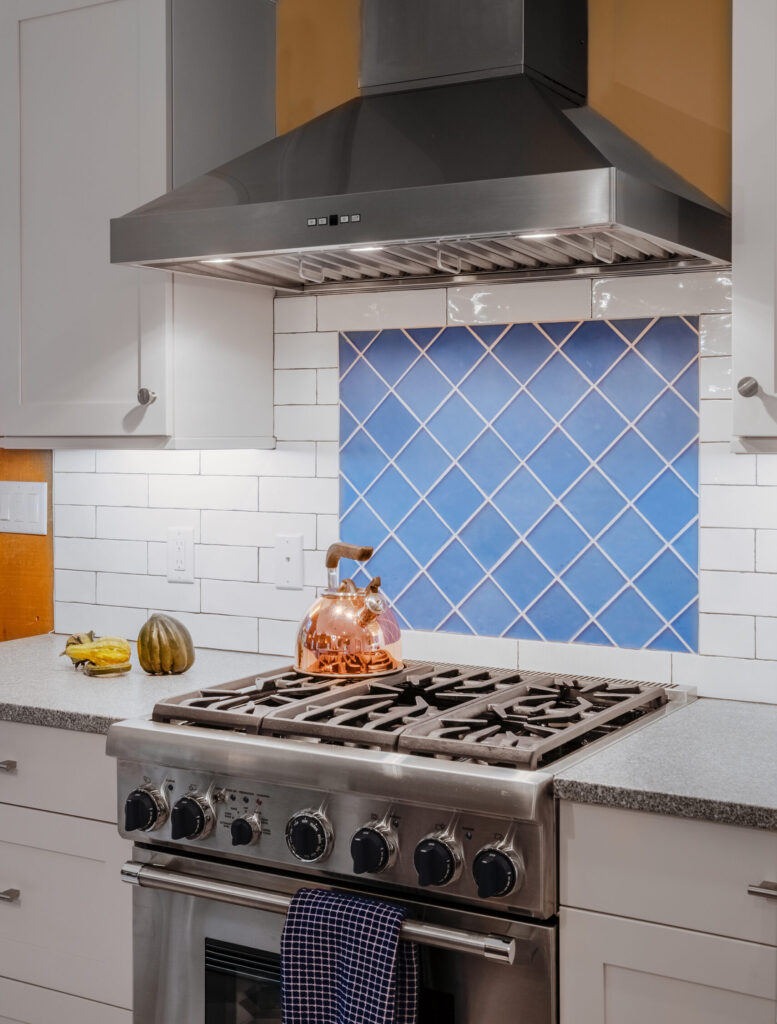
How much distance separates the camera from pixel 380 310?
258 cm

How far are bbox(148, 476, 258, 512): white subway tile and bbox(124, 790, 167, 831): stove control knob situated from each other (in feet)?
2.92

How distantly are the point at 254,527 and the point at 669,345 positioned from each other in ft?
3.37

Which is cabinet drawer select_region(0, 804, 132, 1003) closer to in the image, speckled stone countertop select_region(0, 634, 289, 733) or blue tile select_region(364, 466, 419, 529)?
speckled stone countertop select_region(0, 634, 289, 733)

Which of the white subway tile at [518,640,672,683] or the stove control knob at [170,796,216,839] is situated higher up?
the white subway tile at [518,640,672,683]

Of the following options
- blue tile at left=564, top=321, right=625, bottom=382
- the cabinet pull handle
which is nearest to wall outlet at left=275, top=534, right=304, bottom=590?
blue tile at left=564, top=321, right=625, bottom=382

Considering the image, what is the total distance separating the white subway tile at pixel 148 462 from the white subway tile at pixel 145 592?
0.85 ft

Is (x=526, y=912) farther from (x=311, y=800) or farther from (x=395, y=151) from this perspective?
(x=395, y=151)

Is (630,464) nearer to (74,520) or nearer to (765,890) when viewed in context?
(765,890)

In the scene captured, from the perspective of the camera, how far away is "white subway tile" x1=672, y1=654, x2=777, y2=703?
2.25m

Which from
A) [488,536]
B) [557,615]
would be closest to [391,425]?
[488,536]

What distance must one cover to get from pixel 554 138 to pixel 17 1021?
189 cm

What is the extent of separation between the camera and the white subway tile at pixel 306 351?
265 centimetres

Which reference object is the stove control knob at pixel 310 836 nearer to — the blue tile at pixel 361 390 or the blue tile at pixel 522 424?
the blue tile at pixel 522 424

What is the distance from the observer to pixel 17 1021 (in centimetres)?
229
